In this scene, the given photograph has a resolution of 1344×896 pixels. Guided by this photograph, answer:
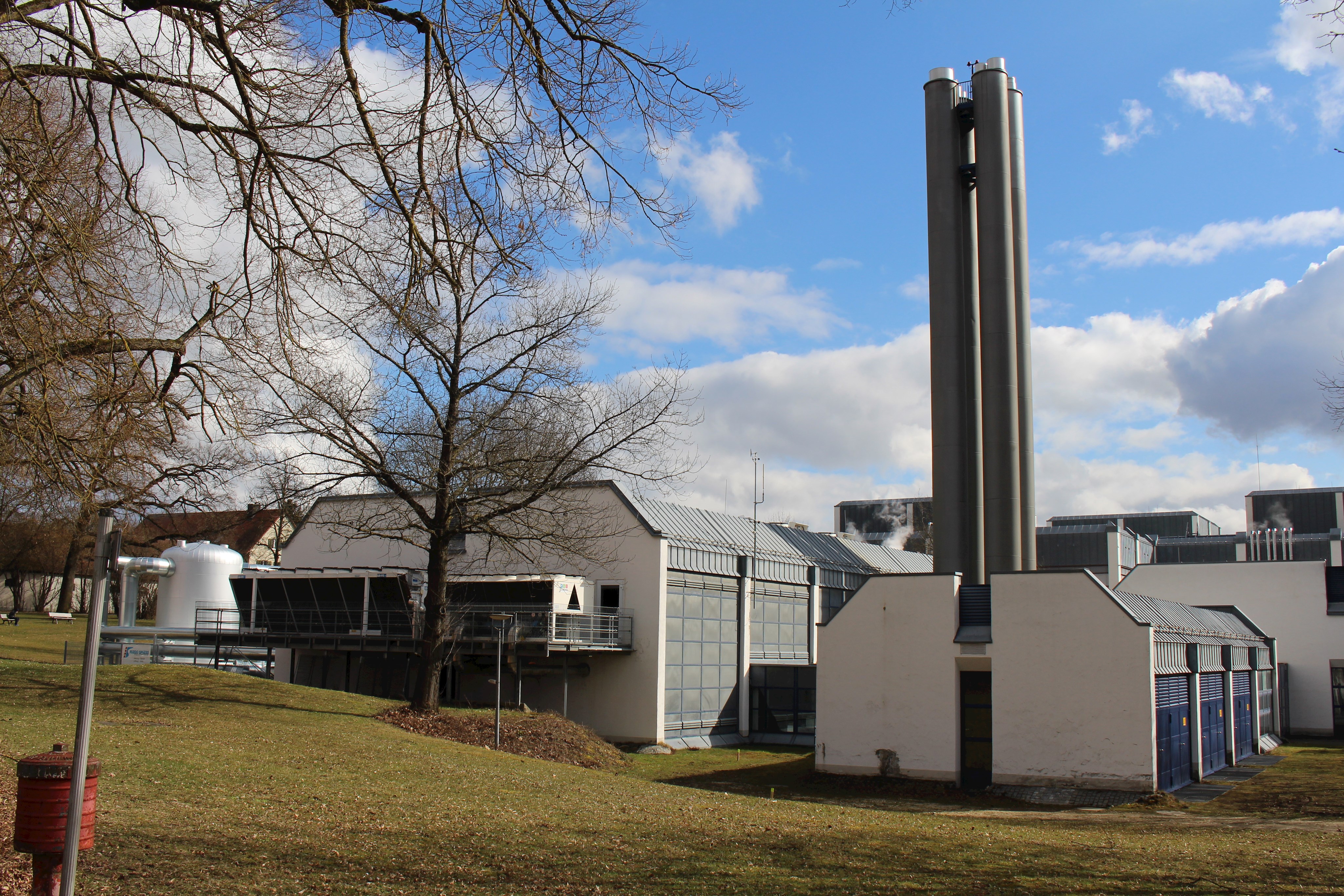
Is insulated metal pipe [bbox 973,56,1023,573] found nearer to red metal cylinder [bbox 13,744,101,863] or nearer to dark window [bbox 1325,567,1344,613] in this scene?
dark window [bbox 1325,567,1344,613]

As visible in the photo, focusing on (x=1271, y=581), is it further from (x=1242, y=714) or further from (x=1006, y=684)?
(x=1006, y=684)

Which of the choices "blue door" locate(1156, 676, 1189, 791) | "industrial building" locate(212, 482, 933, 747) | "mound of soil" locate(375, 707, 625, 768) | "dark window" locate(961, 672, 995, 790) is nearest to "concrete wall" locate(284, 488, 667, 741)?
"industrial building" locate(212, 482, 933, 747)

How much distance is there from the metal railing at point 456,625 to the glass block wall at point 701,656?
5.68ft

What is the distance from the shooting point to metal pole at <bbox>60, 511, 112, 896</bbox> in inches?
215

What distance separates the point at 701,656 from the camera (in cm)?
3438

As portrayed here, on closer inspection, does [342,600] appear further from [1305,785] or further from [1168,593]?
[1168,593]

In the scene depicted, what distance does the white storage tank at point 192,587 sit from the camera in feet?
130

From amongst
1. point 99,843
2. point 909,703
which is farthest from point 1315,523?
point 99,843

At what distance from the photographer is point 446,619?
79.8 ft

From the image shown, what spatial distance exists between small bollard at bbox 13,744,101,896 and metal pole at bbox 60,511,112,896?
47cm

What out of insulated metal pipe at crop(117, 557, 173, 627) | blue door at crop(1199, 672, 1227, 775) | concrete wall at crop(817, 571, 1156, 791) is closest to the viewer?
concrete wall at crop(817, 571, 1156, 791)

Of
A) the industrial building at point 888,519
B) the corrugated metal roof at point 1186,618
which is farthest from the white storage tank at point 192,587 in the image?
the industrial building at point 888,519

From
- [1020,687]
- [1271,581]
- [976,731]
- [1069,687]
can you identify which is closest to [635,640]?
[976,731]

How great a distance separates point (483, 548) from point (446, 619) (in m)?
11.2
